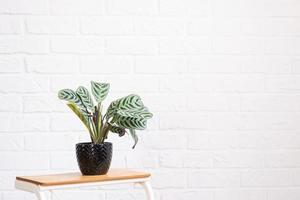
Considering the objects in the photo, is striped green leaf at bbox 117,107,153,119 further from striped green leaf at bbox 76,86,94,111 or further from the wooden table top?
the wooden table top

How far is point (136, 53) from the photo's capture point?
2.77 metres

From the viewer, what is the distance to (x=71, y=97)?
82.1 inches

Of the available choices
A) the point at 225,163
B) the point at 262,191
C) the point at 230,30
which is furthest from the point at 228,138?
the point at 230,30

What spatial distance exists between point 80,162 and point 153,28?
0.87 m

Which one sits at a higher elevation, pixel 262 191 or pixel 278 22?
pixel 278 22

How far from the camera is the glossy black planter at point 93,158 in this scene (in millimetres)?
2131

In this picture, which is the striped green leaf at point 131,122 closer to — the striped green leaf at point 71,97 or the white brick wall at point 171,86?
the striped green leaf at point 71,97

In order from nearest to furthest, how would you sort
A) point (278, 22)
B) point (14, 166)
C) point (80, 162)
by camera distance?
point (80, 162) < point (14, 166) < point (278, 22)

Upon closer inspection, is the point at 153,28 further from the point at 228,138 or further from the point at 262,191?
the point at 262,191

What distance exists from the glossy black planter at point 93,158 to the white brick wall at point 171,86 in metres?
0.59

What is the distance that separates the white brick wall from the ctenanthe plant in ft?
1.84

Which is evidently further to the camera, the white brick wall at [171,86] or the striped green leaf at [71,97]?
the white brick wall at [171,86]

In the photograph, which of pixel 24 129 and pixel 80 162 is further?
pixel 24 129

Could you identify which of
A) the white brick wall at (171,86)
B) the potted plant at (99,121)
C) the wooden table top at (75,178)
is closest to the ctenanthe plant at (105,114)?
the potted plant at (99,121)
